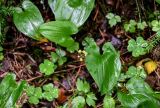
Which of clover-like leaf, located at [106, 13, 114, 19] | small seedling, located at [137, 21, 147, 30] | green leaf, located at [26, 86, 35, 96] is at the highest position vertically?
clover-like leaf, located at [106, 13, 114, 19]

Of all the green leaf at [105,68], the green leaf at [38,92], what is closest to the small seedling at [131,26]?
the green leaf at [105,68]

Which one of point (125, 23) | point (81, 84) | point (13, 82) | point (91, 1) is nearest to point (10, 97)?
point (13, 82)

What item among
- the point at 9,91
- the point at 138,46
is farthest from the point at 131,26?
the point at 9,91

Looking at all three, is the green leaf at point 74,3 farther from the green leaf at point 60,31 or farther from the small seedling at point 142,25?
the small seedling at point 142,25

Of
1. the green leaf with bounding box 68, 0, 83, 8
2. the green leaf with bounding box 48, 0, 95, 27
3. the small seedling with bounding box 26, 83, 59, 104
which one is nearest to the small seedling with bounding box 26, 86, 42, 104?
the small seedling with bounding box 26, 83, 59, 104

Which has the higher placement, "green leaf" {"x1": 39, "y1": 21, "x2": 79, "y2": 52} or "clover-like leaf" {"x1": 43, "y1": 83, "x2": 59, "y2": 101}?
"green leaf" {"x1": 39, "y1": 21, "x2": 79, "y2": 52}

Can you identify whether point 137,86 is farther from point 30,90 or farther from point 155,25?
point 30,90

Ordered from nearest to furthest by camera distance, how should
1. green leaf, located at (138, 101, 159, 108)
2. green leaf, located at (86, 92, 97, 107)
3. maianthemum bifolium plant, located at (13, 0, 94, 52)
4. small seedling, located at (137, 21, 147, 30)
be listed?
green leaf, located at (138, 101, 159, 108)
green leaf, located at (86, 92, 97, 107)
maianthemum bifolium plant, located at (13, 0, 94, 52)
small seedling, located at (137, 21, 147, 30)

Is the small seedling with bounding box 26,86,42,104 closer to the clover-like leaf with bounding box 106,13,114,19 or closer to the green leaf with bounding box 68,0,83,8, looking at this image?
the green leaf with bounding box 68,0,83,8

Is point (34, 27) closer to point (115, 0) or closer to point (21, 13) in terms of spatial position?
point (21, 13)
